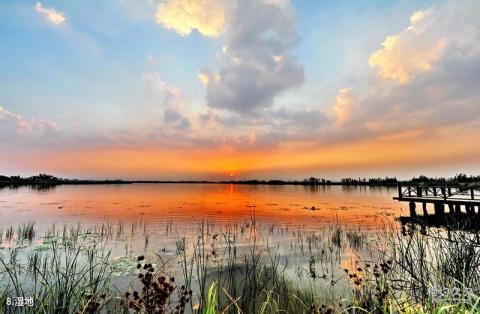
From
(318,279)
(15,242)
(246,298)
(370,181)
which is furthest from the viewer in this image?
(370,181)

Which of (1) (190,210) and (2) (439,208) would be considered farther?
(1) (190,210)

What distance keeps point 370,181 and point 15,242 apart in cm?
15456

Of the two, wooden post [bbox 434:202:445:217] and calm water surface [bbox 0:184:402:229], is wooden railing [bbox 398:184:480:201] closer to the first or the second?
wooden post [bbox 434:202:445:217]

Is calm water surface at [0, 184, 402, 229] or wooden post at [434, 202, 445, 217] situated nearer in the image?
calm water surface at [0, 184, 402, 229]

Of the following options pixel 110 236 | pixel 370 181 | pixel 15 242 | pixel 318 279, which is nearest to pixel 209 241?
pixel 110 236

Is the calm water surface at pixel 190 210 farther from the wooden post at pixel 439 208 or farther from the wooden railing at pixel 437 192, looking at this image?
the wooden post at pixel 439 208

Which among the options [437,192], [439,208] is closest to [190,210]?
[439,208]

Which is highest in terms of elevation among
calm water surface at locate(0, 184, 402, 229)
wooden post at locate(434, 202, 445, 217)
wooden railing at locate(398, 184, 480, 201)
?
wooden railing at locate(398, 184, 480, 201)

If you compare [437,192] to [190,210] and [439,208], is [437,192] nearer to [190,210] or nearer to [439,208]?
[439,208]

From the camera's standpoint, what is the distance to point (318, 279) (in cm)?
908

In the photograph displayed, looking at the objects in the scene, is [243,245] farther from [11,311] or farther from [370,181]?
[370,181]

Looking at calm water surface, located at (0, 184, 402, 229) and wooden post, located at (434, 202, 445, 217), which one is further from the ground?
wooden post, located at (434, 202, 445, 217)

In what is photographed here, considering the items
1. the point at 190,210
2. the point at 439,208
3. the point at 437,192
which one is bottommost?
the point at 190,210

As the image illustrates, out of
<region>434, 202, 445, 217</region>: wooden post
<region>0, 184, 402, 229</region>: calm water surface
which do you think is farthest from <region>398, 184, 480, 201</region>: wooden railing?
<region>0, 184, 402, 229</region>: calm water surface
